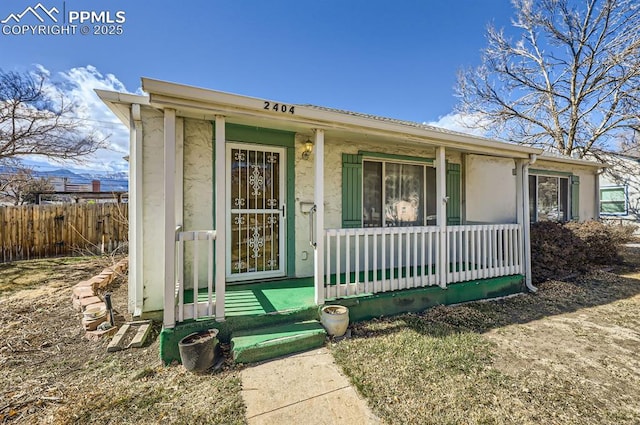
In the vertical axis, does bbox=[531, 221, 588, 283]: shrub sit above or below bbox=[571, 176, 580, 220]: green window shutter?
below

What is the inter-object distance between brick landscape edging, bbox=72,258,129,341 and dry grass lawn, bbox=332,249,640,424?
9.43ft

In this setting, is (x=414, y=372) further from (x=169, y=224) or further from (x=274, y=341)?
(x=169, y=224)

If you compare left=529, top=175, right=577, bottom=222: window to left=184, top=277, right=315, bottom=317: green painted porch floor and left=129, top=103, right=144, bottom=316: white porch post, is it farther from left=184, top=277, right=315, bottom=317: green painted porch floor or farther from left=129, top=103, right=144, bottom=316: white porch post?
left=129, top=103, right=144, bottom=316: white porch post

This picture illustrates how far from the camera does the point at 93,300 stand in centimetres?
391

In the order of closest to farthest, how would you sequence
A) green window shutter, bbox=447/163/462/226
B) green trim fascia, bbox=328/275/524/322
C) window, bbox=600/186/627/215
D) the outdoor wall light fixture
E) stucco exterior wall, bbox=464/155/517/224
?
1. green trim fascia, bbox=328/275/524/322
2. the outdoor wall light fixture
3. green window shutter, bbox=447/163/462/226
4. stucco exterior wall, bbox=464/155/517/224
5. window, bbox=600/186/627/215

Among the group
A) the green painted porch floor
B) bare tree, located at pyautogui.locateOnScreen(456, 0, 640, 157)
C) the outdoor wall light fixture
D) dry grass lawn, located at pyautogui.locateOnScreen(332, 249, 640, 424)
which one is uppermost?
bare tree, located at pyautogui.locateOnScreen(456, 0, 640, 157)

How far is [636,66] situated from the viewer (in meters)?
10.8

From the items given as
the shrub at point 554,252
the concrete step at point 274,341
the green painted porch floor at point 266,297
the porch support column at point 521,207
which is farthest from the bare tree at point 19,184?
the shrub at point 554,252

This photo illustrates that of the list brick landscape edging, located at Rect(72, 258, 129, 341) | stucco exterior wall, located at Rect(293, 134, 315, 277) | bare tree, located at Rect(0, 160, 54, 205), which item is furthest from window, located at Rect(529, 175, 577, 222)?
bare tree, located at Rect(0, 160, 54, 205)

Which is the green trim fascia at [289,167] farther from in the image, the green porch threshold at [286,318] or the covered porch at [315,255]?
the green porch threshold at [286,318]

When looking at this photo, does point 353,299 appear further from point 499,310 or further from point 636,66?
point 636,66

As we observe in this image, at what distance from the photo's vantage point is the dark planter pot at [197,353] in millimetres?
2529

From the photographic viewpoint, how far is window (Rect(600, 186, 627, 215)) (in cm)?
1170

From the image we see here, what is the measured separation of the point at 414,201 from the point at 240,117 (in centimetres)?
378
